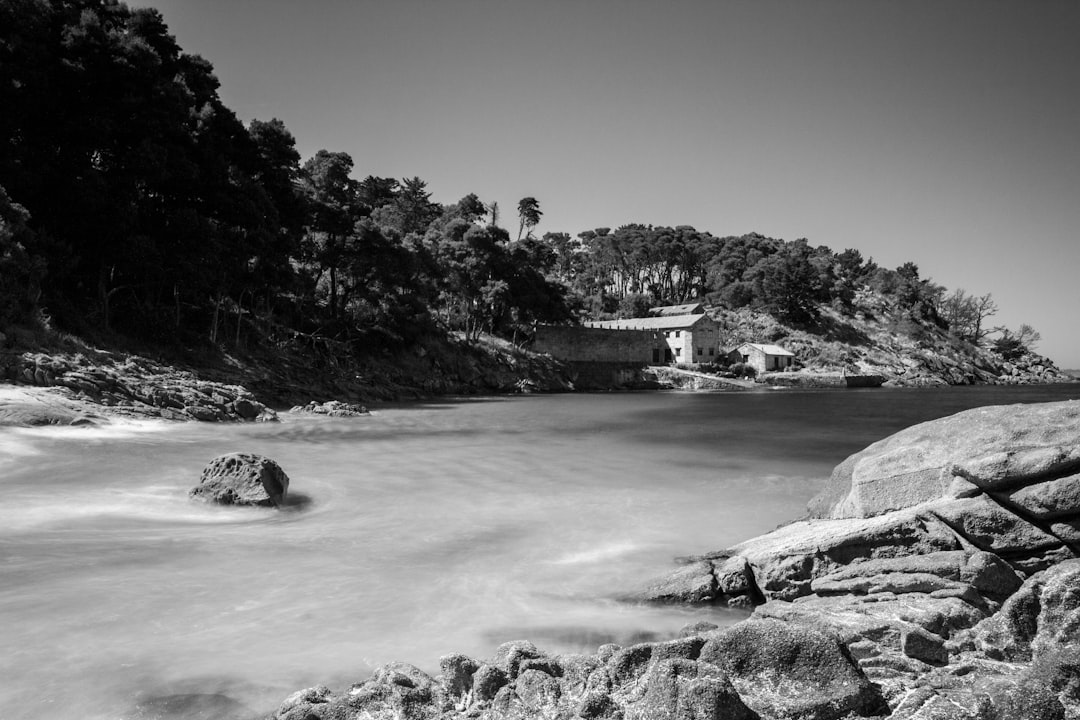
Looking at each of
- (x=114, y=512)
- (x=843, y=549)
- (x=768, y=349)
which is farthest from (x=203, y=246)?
(x=768, y=349)

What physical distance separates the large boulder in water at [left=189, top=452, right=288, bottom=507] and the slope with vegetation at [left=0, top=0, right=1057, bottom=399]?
41.0 feet

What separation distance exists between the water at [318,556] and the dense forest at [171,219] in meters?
11.7

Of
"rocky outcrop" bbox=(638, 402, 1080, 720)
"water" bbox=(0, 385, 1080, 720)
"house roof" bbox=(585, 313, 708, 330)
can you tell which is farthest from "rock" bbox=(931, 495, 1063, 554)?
"house roof" bbox=(585, 313, 708, 330)

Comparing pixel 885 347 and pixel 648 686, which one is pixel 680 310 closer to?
pixel 885 347

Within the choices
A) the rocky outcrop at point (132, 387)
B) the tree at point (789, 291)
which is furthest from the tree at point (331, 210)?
the tree at point (789, 291)

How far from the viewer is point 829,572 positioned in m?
6.45

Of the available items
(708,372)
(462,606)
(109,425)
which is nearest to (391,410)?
(109,425)

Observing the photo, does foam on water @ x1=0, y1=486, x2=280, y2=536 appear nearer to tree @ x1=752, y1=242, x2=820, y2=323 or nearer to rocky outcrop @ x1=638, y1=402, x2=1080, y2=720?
rocky outcrop @ x1=638, y1=402, x2=1080, y2=720

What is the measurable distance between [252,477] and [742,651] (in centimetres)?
885

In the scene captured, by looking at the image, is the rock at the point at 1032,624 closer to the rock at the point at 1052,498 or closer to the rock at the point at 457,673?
the rock at the point at 1052,498

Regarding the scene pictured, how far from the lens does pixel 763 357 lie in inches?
2958

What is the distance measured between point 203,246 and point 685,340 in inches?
2231

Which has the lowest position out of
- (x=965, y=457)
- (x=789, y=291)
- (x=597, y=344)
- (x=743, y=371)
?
(x=965, y=457)

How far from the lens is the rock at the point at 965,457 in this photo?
6617 millimetres
